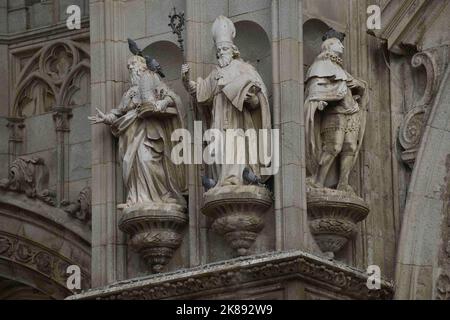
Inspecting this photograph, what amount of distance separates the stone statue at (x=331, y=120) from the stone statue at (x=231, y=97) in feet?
1.77

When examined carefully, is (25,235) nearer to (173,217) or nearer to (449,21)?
(173,217)

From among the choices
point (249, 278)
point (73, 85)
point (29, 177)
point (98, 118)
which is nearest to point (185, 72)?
point (98, 118)

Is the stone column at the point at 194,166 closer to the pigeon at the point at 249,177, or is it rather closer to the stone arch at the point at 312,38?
the pigeon at the point at 249,177

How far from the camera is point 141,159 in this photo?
24.2 metres

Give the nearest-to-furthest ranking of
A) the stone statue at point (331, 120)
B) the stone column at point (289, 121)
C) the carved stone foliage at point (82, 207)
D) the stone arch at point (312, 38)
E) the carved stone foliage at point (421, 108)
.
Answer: the stone column at point (289, 121), the stone statue at point (331, 120), the stone arch at point (312, 38), the carved stone foliage at point (421, 108), the carved stone foliage at point (82, 207)

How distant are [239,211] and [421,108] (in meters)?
2.40

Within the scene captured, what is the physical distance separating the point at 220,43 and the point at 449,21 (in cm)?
247

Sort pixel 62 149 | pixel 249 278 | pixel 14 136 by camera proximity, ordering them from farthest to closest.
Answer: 1. pixel 14 136
2. pixel 62 149
3. pixel 249 278

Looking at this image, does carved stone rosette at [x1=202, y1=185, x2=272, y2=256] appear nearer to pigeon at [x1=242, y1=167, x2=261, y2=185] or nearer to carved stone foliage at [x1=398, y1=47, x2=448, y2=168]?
pigeon at [x1=242, y1=167, x2=261, y2=185]

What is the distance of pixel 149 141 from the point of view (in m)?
24.3

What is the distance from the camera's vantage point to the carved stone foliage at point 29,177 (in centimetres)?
2666

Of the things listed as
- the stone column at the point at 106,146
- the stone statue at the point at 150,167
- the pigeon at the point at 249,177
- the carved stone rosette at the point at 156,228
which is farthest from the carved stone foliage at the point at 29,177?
the pigeon at the point at 249,177

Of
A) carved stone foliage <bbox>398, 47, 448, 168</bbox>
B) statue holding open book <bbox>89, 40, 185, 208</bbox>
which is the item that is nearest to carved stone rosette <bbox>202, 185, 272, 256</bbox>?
statue holding open book <bbox>89, 40, 185, 208</bbox>

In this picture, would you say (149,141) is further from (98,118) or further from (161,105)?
(98,118)
